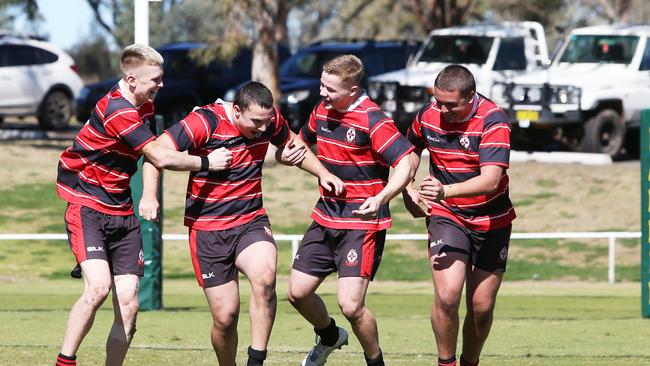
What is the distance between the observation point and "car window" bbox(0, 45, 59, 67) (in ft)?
91.4

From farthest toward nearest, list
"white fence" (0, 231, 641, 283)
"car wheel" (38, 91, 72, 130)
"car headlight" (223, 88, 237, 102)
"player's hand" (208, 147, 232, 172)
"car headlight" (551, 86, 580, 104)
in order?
"car wheel" (38, 91, 72, 130) < "car headlight" (223, 88, 237, 102) < "car headlight" (551, 86, 580, 104) < "white fence" (0, 231, 641, 283) < "player's hand" (208, 147, 232, 172)

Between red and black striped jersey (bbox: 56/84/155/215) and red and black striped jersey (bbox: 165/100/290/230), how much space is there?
0.26m

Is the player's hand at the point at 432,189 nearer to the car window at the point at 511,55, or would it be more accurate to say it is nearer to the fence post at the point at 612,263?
the fence post at the point at 612,263

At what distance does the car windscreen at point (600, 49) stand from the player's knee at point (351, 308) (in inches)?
685

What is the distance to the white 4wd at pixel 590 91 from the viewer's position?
24.1 meters

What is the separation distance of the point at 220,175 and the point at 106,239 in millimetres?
772

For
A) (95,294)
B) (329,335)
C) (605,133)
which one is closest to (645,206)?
(329,335)

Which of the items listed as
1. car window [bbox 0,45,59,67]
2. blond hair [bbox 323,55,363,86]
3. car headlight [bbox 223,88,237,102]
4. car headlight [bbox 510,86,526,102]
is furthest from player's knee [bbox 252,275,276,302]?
car window [bbox 0,45,59,67]

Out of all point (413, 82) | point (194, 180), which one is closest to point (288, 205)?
point (413, 82)

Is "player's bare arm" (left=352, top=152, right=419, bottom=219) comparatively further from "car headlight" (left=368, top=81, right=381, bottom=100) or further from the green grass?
"car headlight" (left=368, top=81, right=381, bottom=100)

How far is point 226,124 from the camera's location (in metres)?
8.53

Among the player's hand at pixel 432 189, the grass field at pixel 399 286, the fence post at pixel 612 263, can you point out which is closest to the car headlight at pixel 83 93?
the grass field at pixel 399 286

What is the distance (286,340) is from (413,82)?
14.3 metres

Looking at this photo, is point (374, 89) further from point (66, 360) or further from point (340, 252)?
point (66, 360)
